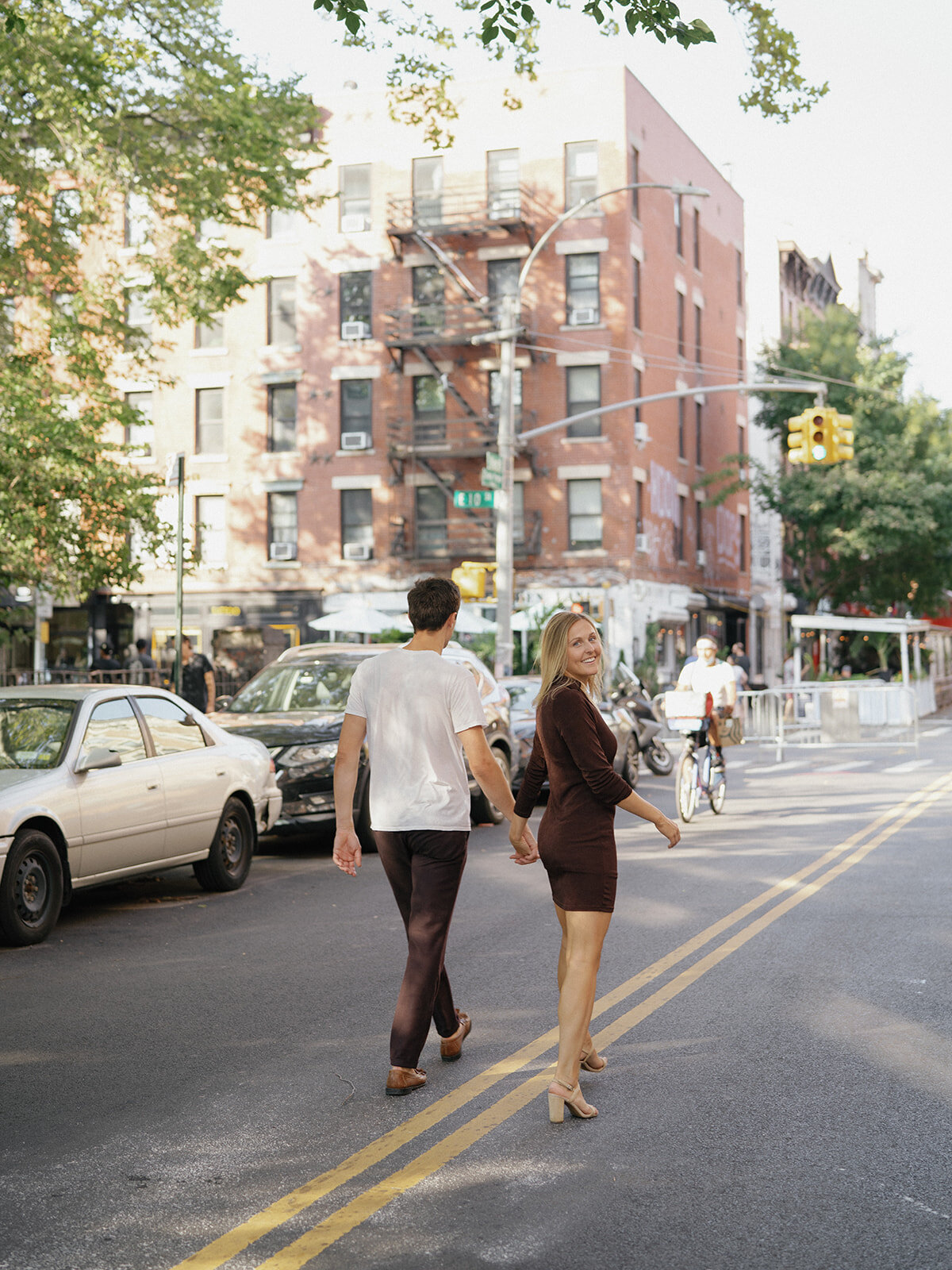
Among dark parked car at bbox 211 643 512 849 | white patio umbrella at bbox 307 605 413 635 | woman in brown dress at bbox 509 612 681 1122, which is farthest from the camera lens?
white patio umbrella at bbox 307 605 413 635

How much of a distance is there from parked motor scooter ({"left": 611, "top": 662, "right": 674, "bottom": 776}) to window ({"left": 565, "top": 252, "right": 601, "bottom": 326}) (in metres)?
18.5

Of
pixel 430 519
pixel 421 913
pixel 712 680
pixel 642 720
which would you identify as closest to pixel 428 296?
pixel 430 519

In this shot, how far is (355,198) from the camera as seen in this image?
134 feet

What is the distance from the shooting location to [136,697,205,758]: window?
34.2 feet

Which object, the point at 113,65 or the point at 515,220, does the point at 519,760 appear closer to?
the point at 113,65

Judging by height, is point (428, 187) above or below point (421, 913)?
above

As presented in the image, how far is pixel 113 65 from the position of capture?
47.1 ft

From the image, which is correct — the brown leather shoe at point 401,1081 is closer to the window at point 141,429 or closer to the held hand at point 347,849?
the held hand at point 347,849

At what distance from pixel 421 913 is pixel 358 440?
35242 millimetres

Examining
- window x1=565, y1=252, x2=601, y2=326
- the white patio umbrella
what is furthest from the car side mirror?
window x1=565, y1=252, x2=601, y2=326

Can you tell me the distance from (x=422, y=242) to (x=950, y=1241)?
37.4 m

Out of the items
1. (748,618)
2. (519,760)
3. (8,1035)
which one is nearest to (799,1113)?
(8,1035)

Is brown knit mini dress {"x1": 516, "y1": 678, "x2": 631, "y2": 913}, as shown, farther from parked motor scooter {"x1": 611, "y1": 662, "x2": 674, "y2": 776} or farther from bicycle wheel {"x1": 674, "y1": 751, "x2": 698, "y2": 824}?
parked motor scooter {"x1": 611, "y1": 662, "x2": 674, "y2": 776}

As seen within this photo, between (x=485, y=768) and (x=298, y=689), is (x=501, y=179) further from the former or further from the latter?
(x=485, y=768)
